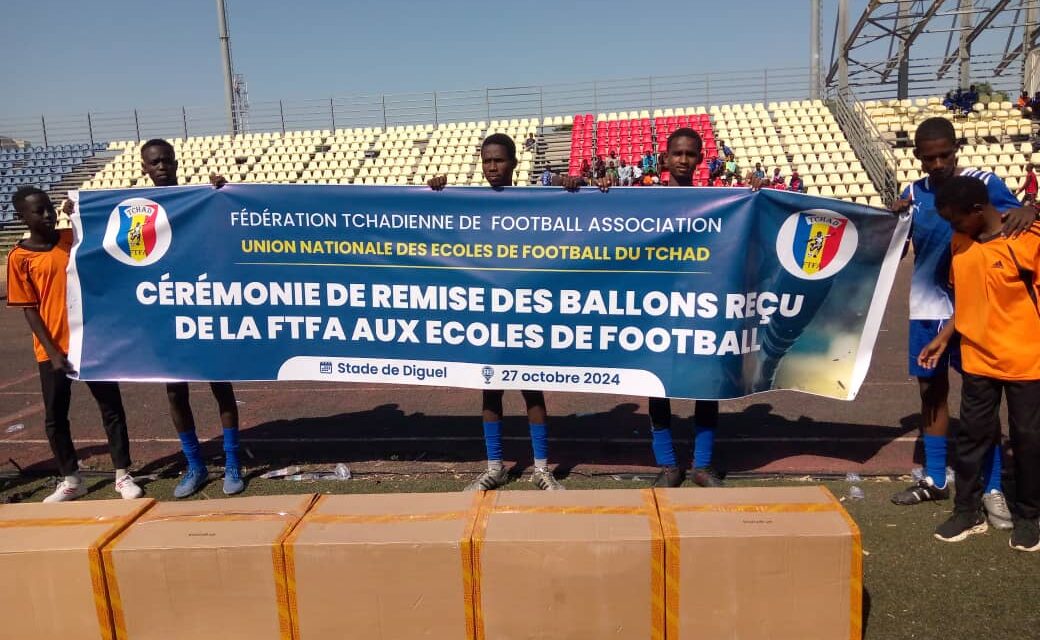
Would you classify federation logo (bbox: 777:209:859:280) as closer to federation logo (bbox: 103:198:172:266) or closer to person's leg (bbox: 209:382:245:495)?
person's leg (bbox: 209:382:245:495)

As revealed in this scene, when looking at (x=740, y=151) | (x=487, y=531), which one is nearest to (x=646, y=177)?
(x=740, y=151)

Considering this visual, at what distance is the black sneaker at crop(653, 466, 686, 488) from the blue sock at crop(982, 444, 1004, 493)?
1.70 m

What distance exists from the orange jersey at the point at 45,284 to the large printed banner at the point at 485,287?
0.08 metres

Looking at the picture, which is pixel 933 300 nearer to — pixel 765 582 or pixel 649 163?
pixel 765 582

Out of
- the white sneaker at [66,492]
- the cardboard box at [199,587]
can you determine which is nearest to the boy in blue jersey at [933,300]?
the cardboard box at [199,587]

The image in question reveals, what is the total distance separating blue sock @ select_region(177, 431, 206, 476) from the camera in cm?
518

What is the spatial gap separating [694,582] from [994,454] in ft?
7.79

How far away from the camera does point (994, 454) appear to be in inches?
166

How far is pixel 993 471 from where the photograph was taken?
4215mm

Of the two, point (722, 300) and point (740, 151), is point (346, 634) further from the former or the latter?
point (740, 151)

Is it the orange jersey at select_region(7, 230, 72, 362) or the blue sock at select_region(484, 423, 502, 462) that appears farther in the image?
the blue sock at select_region(484, 423, 502, 462)

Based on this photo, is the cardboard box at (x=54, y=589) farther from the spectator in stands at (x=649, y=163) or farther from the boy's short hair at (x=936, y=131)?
the spectator in stands at (x=649, y=163)

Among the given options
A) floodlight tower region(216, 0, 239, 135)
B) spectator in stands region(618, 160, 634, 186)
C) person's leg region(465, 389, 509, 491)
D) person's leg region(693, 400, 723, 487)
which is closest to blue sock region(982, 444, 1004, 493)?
person's leg region(693, 400, 723, 487)

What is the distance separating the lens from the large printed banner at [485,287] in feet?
15.3
